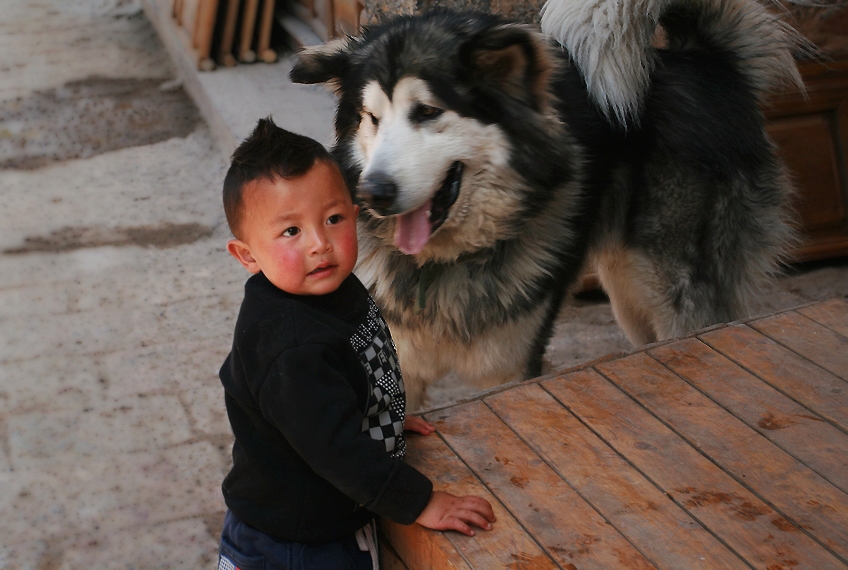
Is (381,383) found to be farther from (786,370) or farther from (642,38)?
(642,38)

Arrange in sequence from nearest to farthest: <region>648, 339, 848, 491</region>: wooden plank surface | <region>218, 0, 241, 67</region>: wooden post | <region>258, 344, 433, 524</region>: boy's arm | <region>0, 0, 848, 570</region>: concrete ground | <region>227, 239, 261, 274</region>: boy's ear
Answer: <region>258, 344, 433, 524</region>: boy's arm, <region>227, 239, 261, 274</region>: boy's ear, <region>648, 339, 848, 491</region>: wooden plank surface, <region>0, 0, 848, 570</region>: concrete ground, <region>218, 0, 241, 67</region>: wooden post

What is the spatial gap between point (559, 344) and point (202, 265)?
1719mm

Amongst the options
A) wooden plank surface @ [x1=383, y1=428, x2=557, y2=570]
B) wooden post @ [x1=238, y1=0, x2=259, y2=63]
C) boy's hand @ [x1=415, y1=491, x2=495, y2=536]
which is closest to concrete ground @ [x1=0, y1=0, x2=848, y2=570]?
wooden post @ [x1=238, y1=0, x2=259, y2=63]

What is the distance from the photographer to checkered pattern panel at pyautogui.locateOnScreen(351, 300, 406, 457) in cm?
158

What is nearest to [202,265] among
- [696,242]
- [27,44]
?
[696,242]

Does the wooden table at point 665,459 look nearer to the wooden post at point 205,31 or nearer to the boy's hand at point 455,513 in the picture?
the boy's hand at point 455,513

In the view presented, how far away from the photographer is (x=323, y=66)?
91.8 inches

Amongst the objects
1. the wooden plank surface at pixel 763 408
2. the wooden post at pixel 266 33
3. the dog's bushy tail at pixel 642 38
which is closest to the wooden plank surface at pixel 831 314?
the wooden plank surface at pixel 763 408

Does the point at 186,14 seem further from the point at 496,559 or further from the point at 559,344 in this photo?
the point at 496,559

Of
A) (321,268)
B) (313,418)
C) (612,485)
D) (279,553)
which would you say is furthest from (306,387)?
(612,485)

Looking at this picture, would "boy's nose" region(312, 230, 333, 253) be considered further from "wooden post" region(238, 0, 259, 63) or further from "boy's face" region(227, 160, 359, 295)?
"wooden post" region(238, 0, 259, 63)

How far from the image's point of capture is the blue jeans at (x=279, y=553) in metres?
1.56

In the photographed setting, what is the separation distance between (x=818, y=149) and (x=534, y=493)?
2.77m

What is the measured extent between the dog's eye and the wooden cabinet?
2.04 m
